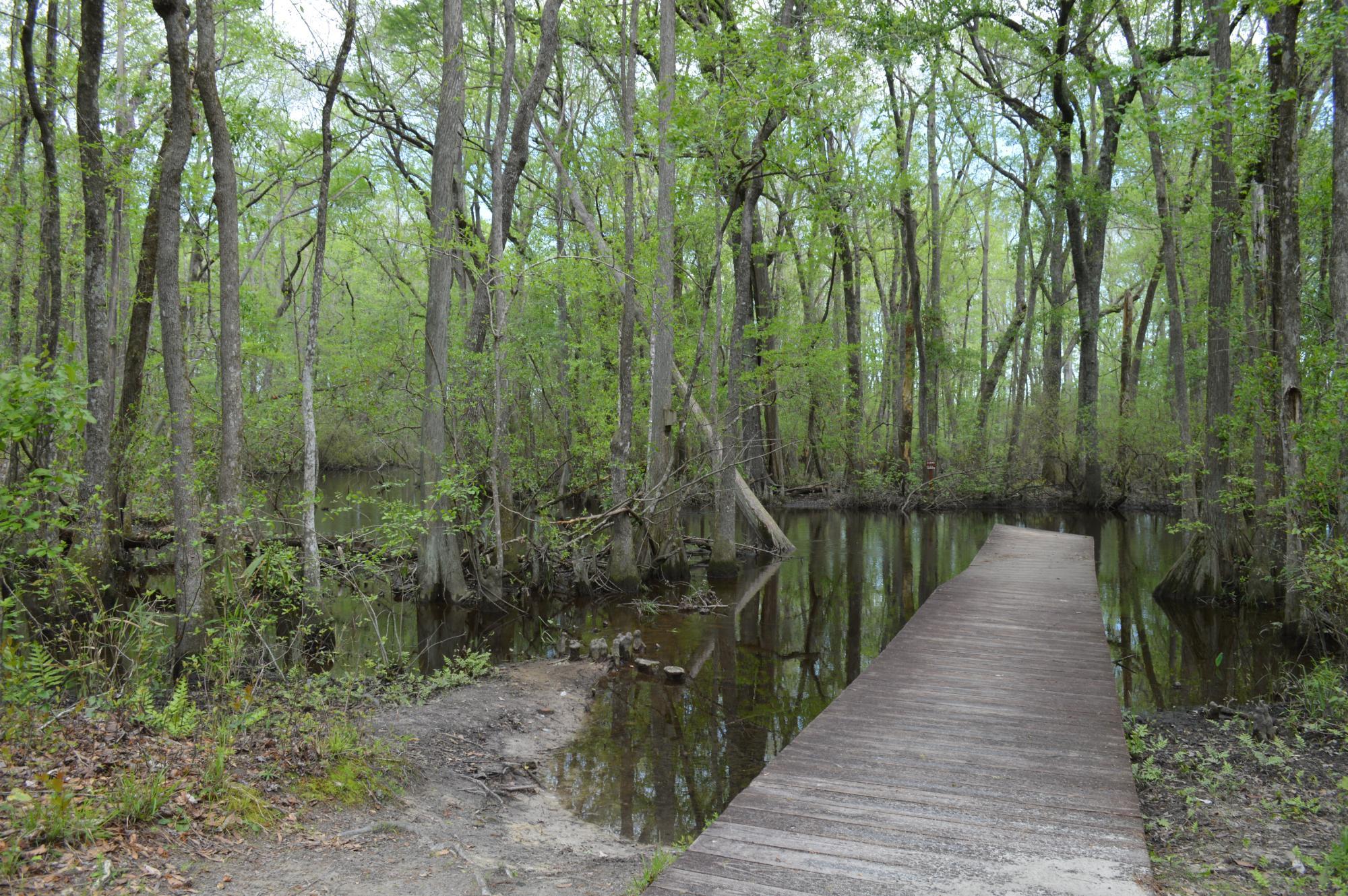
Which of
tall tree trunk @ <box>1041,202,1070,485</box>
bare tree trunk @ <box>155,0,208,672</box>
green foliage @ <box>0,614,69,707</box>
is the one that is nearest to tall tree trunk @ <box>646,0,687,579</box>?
bare tree trunk @ <box>155,0,208,672</box>

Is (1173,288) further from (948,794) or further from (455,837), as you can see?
(455,837)

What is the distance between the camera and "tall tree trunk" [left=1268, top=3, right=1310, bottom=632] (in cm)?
756

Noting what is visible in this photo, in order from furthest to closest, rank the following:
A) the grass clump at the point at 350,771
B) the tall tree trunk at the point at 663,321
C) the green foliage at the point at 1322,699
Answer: the tall tree trunk at the point at 663,321, the green foliage at the point at 1322,699, the grass clump at the point at 350,771

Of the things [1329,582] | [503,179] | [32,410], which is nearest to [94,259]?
[503,179]

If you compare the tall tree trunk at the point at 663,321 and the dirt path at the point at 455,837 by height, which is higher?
the tall tree trunk at the point at 663,321

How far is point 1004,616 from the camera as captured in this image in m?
8.52

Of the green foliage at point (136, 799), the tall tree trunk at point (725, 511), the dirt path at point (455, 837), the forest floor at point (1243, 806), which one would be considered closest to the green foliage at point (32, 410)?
the green foliage at point (136, 799)

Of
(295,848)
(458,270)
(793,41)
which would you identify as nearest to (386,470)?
(458,270)

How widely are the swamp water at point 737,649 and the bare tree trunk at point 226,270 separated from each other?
1.49m

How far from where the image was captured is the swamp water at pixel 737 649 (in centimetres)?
616

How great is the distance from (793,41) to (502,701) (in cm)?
1043

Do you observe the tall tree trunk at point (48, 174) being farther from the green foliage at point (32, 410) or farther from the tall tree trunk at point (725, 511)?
the tall tree trunk at point (725, 511)

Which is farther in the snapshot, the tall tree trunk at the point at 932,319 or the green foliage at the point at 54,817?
the tall tree trunk at the point at 932,319

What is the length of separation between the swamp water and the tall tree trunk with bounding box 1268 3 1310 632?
5.99ft
